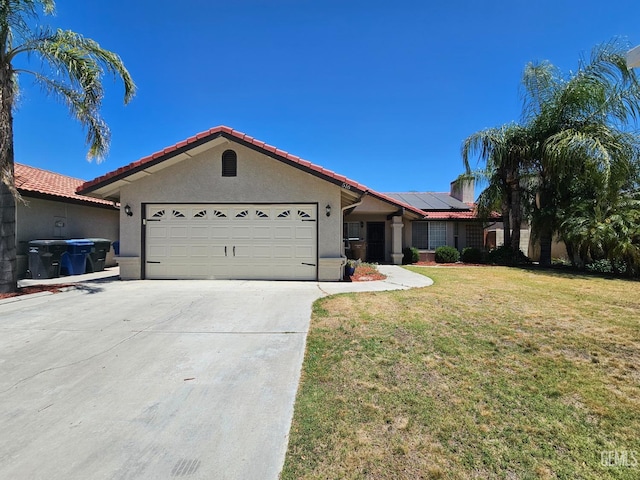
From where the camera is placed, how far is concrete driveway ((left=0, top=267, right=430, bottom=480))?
97.0 inches

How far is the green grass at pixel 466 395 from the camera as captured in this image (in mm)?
2420

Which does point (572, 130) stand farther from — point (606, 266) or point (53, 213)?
point (53, 213)

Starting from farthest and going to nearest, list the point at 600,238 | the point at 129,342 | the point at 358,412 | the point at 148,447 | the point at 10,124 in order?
the point at 600,238 < the point at 10,124 < the point at 129,342 < the point at 358,412 < the point at 148,447

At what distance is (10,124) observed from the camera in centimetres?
810

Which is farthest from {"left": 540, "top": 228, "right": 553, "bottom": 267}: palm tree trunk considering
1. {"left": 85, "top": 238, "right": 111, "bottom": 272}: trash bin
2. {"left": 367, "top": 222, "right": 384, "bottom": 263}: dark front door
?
{"left": 85, "top": 238, "right": 111, "bottom": 272}: trash bin

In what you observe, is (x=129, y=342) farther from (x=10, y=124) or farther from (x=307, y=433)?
(x=10, y=124)

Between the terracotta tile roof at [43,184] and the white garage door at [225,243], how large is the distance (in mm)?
3614

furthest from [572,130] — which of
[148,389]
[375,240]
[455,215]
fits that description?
[148,389]

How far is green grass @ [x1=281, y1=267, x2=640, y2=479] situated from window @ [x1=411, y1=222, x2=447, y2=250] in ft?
42.5

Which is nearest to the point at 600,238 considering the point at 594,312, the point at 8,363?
the point at 594,312

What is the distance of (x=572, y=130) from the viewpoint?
13.8 meters

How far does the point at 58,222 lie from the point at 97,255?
1956 millimetres

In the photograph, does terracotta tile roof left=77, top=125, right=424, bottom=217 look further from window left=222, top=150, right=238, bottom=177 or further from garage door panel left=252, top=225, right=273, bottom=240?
garage door panel left=252, top=225, right=273, bottom=240

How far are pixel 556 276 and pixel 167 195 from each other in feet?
47.6
